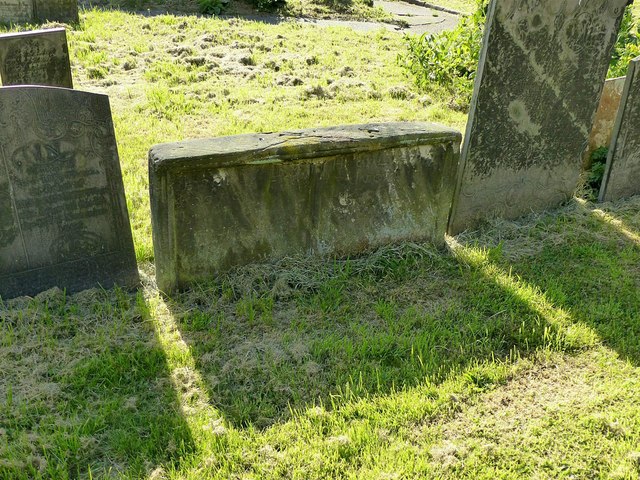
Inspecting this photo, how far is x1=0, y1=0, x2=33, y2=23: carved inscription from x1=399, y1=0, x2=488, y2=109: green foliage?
6.45m

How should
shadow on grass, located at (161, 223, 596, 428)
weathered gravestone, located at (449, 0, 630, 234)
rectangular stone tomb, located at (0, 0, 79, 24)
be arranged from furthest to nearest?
rectangular stone tomb, located at (0, 0, 79, 24) → weathered gravestone, located at (449, 0, 630, 234) → shadow on grass, located at (161, 223, 596, 428)

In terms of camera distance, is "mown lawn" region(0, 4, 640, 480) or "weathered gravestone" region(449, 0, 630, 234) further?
"weathered gravestone" region(449, 0, 630, 234)

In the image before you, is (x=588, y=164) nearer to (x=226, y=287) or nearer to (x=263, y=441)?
(x=226, y=287)

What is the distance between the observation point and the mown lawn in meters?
2.74

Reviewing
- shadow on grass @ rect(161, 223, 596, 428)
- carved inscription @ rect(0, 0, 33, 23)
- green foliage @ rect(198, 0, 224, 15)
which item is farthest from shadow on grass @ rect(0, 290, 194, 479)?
green foliage @ rect(198, 0, 224, 15)

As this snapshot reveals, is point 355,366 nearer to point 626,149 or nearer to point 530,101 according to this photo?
point 530,101

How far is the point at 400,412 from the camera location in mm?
2994

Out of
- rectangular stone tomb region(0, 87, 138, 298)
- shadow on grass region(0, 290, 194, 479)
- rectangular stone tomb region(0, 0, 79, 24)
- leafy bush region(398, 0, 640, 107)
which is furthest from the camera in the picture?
rectangular stone tomb region(0, 0, 79, 24)

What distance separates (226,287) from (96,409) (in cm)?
116

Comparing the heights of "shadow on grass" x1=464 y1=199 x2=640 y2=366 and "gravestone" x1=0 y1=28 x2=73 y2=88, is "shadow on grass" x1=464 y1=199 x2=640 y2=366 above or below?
below

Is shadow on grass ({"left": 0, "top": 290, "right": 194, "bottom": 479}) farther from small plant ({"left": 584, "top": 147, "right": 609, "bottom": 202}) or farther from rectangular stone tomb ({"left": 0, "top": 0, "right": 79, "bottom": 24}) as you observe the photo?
rectangular stone tomb ({"left": 0, "top": 0, "right": 79, "bottom": 24})

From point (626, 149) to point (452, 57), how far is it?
11.6 feet

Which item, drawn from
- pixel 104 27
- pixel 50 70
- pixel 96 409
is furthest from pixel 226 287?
pixel 104 27

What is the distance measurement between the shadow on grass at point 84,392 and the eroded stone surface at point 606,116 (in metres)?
4.32
